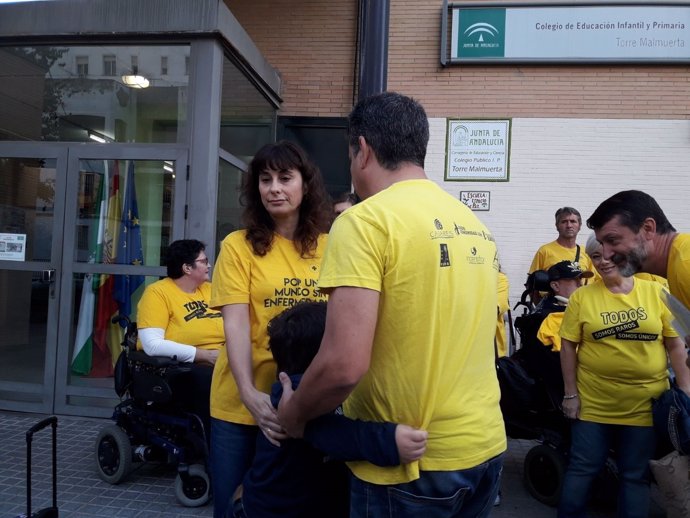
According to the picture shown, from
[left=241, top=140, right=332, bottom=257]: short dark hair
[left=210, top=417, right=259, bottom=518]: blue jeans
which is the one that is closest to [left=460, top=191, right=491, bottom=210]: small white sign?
[left=241, top=140, right=332, bottom=257]: short dark hair

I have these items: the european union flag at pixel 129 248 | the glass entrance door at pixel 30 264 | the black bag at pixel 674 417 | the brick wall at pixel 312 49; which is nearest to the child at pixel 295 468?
the black bag at pixel 674 417

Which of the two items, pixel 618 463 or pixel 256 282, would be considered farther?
pixel 618 463

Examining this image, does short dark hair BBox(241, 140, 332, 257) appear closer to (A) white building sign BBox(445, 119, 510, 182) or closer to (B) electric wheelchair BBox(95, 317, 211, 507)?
(B) electric wheelchair BBox(95, 317, 211, 507)

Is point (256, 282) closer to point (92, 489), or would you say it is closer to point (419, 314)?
point (419, 314)

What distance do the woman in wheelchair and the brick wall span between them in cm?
400

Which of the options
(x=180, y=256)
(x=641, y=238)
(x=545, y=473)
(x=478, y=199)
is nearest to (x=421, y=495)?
(x=641, y=238)

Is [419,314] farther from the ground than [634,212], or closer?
closer

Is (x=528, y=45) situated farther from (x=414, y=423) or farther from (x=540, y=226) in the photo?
(x=414, y=423)

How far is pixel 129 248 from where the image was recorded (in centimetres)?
591

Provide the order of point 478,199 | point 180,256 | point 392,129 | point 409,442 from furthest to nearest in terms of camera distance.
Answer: point 478,199 < point 180,256 < point 392,129 < point 409,442

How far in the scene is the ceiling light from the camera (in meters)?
6.03

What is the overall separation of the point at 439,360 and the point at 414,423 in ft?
0.53

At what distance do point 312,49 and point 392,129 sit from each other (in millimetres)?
6848

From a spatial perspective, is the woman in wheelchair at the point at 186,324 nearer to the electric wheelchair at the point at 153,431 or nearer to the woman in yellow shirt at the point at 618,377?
the electric wheelchair at the point at 153,431
